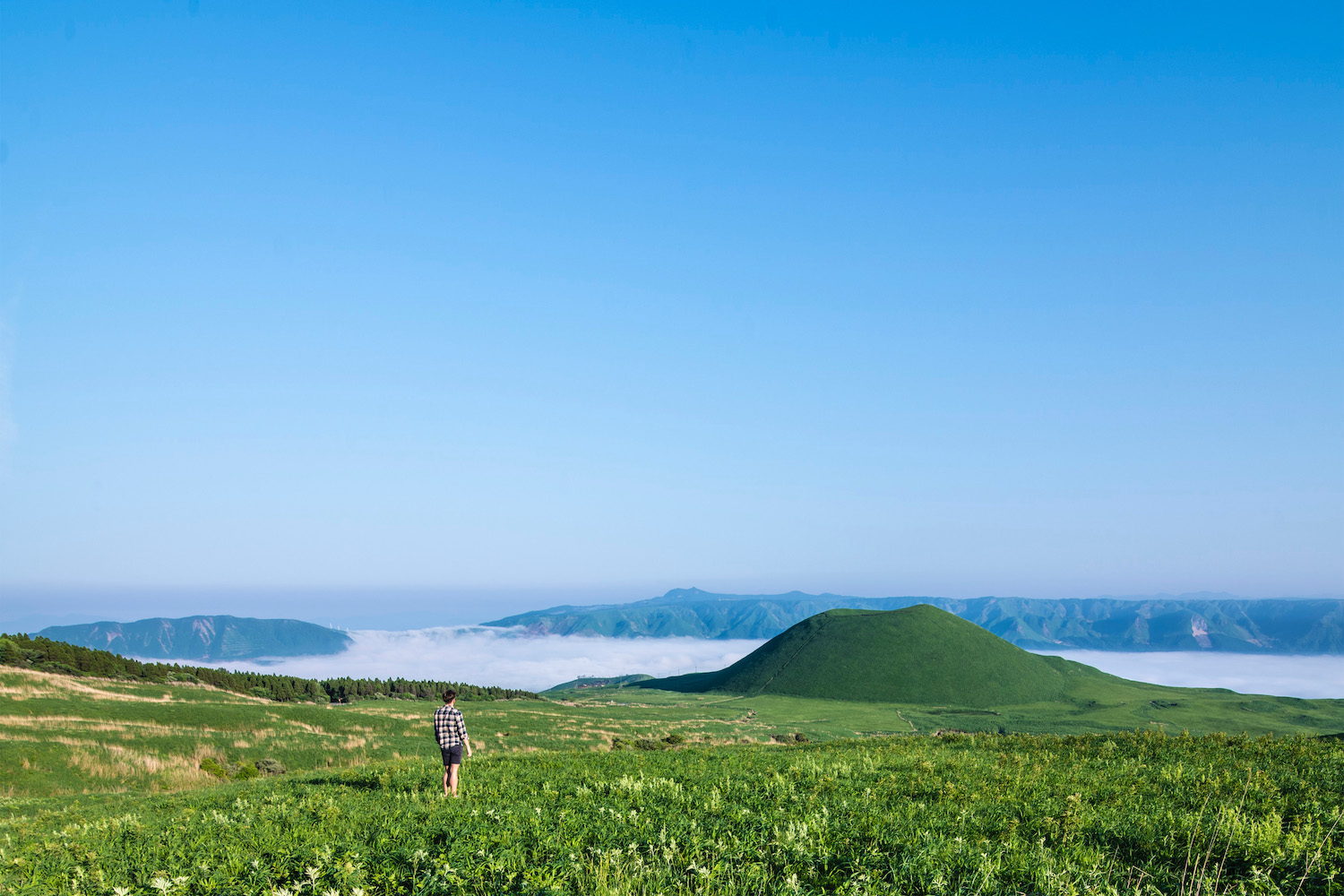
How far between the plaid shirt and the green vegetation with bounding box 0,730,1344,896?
0.91 m

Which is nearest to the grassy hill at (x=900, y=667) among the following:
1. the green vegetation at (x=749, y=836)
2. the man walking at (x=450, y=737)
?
the green vegetation at (x=749, y=836)

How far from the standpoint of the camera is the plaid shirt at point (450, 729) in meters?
18.5

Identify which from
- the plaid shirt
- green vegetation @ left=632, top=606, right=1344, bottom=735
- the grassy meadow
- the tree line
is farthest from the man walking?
green vegetation @ left=632, top=606, right=1344, bottom=735

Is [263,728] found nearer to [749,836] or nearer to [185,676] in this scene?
[185,676]

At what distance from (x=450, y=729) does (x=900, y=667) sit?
14529 cm

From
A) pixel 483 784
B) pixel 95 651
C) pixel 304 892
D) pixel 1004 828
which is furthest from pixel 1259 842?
pixel 95 651

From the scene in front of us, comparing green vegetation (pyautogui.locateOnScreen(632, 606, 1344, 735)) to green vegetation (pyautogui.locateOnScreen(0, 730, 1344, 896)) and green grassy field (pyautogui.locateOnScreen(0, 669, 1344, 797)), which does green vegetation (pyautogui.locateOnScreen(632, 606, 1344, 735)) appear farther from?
green vegetation (pyautogui.locateOnScreen(0, 730, 1344, 896))

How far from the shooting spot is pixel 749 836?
1085 centimetres

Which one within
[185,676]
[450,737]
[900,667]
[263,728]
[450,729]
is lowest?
[900,667]

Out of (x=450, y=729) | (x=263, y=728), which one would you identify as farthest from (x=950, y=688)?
(x=450, y=729)

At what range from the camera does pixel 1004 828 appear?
11.4m

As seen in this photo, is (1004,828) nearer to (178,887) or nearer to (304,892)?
(304,892)

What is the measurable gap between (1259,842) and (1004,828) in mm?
3437

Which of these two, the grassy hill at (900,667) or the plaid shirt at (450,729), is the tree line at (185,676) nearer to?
the plaid shirt at (450,729)
